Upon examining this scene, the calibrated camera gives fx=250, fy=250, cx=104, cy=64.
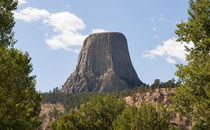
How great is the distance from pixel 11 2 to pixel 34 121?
34.6ft

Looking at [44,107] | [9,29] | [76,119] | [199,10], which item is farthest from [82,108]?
[44,107]

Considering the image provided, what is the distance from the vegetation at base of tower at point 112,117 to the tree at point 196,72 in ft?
35.4

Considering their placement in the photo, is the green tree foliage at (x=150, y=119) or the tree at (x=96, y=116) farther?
the tree at (x=96, y=116)

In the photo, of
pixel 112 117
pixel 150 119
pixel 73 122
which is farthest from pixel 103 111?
pixel 150 119

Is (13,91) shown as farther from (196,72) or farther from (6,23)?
(196,72)

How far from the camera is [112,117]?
4403 centimetres

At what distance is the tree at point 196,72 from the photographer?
18125 mm

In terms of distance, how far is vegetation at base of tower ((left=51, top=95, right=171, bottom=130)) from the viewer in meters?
31.3

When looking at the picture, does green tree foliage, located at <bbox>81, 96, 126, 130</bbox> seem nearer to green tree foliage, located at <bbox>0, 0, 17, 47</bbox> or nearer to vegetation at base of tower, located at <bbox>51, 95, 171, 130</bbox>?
vegetation at base of tower, located at <bbox>51, 95, 171, 130</bbox>

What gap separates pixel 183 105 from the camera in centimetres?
1972

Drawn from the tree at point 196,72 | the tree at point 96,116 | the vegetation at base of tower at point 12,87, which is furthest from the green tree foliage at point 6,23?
the tree at point 96,116

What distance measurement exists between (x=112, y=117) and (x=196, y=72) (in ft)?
90.2

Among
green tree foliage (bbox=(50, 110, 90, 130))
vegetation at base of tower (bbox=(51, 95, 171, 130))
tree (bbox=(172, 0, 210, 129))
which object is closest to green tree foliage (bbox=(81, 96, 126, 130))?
vegetation at base of tower (bbox=(51, 95, 171, 130))

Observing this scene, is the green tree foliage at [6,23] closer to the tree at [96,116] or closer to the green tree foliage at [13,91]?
the green tree foliage at [13,91]
